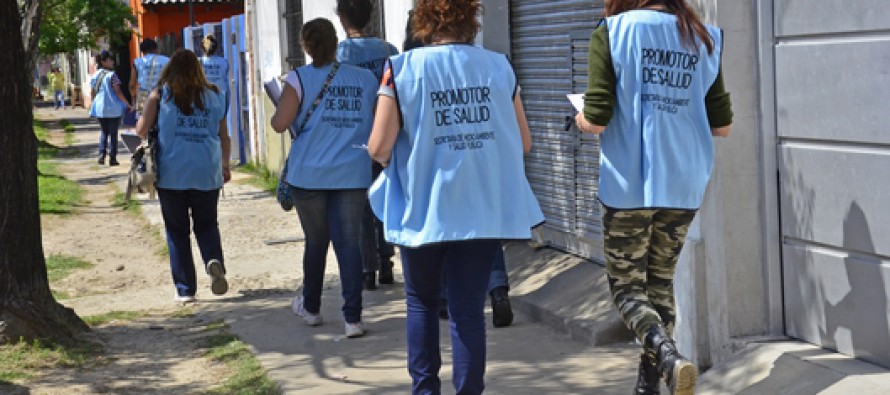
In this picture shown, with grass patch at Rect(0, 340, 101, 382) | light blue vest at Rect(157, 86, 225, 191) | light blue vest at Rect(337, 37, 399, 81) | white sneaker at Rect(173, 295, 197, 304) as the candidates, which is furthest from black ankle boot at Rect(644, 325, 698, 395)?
white sneaker at Rect(173, 295, 197, 304)

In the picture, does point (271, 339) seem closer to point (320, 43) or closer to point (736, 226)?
point (320, 43)

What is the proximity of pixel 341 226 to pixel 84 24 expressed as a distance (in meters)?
31.0

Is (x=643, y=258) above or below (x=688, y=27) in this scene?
below

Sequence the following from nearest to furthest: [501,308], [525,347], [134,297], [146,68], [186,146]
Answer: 1. [525,347]
2. [501,308]
3. [186,146]
4. [134,297]
5. [146,68]

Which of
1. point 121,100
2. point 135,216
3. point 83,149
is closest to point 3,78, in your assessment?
point 135,216

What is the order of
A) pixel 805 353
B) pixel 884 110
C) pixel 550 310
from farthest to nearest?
pixel 550 310
pixel 805 353
pixel 884 110

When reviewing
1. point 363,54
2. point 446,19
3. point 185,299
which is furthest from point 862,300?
point 185,299

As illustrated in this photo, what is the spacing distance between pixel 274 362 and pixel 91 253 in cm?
541

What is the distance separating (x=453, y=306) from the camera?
16.0 feet

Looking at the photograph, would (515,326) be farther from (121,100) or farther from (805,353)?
(121,100)

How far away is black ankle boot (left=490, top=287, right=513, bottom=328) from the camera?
698 cm

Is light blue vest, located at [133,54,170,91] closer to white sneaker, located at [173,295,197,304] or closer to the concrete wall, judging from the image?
white sneaker, located at [173,295,197,304]

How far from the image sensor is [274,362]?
21.8ft

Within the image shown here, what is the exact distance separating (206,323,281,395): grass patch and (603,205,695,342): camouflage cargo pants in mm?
1788
